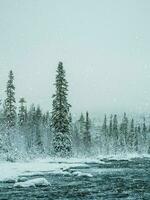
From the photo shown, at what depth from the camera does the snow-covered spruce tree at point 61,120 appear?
209 feet

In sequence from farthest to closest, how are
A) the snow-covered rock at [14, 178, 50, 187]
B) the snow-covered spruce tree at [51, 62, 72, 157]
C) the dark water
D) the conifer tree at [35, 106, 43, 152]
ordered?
the conifer tree at [35, 106, 43, 152]
the snow-covered spruce tree at [51, 62, 72, 157]
the snow-covered rock at [14, 178, 50, 187]
the dark water

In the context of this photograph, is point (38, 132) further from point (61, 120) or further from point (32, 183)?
point (32, 183)

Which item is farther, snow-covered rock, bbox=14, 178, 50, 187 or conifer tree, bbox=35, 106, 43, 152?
conifer tree, bbox=35, 106, 43, 152

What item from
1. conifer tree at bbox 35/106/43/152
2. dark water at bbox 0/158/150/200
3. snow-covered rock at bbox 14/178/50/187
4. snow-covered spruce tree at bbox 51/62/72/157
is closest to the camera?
dark water at bbox 0/158/150/200

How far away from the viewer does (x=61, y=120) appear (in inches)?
2564

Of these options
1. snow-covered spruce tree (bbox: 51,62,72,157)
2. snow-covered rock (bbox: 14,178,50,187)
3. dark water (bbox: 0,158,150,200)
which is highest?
snow-covered spruce tree (bbox: 51,62,72,157)

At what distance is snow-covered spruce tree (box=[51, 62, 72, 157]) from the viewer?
63.6 metres

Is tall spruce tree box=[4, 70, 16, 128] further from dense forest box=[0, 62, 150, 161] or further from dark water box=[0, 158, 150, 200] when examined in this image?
dark water box=[0, 158, 150, 200]

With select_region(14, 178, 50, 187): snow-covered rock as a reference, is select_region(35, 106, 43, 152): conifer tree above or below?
above

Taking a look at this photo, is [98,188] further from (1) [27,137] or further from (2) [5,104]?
(1) [27,137]

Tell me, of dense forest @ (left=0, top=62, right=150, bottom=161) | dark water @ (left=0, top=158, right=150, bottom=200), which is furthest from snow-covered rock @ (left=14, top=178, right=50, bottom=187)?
dense forest @ (left=0, top=62, right=150, bottom=161)

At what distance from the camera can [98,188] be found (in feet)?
102

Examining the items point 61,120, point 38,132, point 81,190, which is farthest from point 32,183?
point 38,132

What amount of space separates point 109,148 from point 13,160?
10041 centimetres
